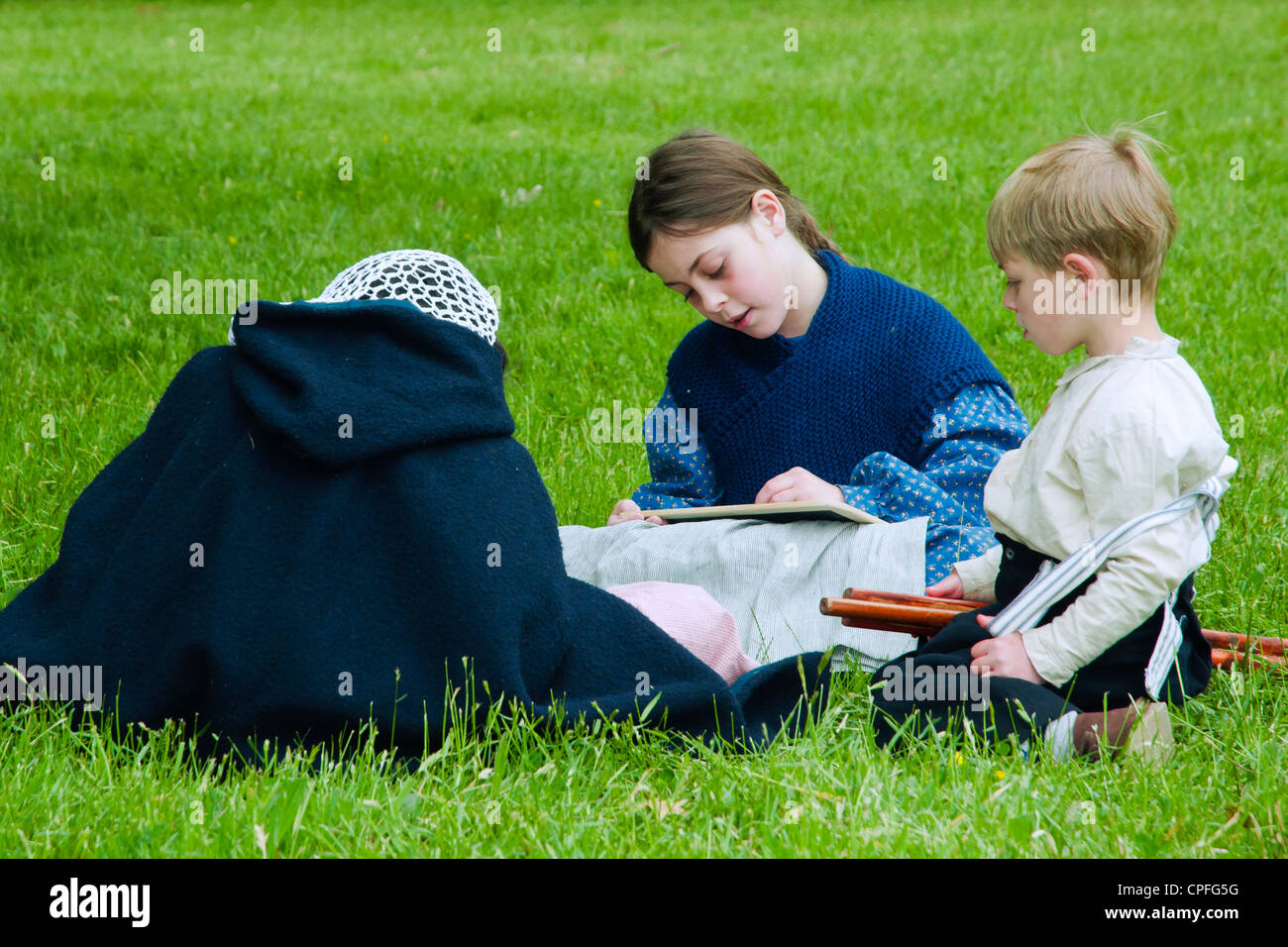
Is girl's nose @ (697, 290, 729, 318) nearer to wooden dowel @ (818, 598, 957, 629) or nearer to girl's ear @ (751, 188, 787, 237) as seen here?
girl's ear @ (751, 188, 787, 237)

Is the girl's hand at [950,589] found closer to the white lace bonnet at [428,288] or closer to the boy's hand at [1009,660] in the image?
the boy's hand at [1009,660]

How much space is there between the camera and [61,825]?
2.19 meters

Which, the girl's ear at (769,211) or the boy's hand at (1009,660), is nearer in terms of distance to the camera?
the boy's hand at (1009,660)

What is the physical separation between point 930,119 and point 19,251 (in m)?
6.05

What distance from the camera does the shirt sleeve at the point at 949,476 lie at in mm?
3217

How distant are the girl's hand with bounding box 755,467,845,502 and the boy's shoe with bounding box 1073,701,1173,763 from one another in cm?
99

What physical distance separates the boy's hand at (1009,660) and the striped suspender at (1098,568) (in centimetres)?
2

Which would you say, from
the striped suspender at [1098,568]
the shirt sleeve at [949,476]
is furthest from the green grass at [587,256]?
the shirt sleeve at [949,476]

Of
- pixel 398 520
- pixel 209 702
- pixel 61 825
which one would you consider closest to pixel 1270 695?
pixel 398 520

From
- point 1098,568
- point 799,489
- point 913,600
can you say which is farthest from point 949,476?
point 1098,568

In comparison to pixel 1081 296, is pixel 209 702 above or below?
below

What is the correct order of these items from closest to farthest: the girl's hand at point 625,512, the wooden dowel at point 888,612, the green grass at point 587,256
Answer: the green grass at point 587,256 → the wooden dowel at point 888,612 → the girl's hand at point 625,512

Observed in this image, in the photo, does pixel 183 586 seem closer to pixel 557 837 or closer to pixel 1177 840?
pixel 557 837
